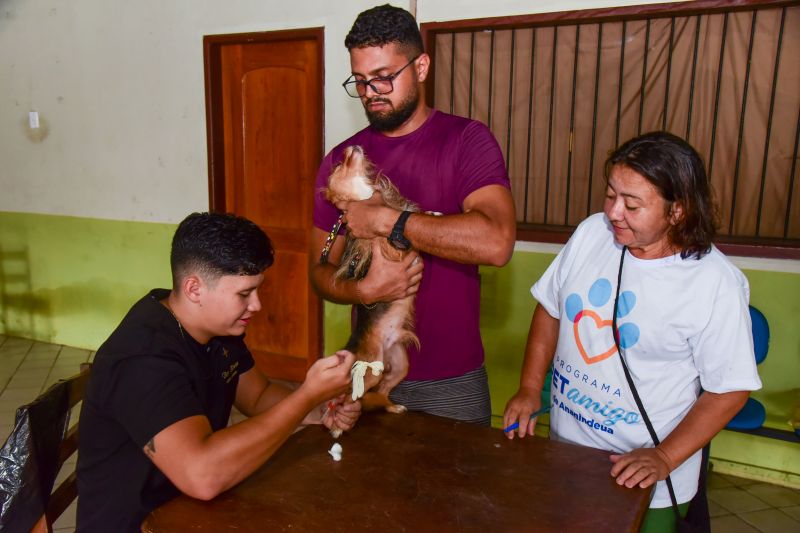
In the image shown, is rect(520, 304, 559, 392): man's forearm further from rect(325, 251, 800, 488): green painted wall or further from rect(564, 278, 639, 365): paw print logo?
rect(325, 251, 800, 488): green painted wall

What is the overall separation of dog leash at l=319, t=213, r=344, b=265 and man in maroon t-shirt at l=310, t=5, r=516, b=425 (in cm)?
3

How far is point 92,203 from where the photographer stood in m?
5.38

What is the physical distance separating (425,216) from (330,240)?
1.27 ft

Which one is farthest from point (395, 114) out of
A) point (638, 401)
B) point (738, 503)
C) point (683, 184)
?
point (738, 503)

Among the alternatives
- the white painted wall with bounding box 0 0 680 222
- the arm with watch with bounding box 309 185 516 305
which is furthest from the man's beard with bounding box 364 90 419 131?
the white painted wall with bounding box 0 0 680 222

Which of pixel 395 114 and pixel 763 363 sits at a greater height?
pixel 395 114

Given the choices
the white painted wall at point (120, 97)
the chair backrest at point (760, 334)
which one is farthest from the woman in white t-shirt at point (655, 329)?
the white painted wall at point (120, 97)

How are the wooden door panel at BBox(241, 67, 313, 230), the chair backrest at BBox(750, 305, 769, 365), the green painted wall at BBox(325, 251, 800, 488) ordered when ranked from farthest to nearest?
the wooden door panel at BBox(241, 67, 313, 230) < the green painted wall at BBox(325, 251, 800, 488) < the chair backrest at BBox(750, 305, 769, 365)

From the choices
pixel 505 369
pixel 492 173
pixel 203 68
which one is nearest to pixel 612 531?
pixel 492 173

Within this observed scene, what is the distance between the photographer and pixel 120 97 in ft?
16.5

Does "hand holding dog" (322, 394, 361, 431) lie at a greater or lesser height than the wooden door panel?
lesser

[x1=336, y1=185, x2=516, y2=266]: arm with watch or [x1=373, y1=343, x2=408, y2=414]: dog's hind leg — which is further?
[x1=373, y1=343, x2=408, y2=414]: dog's hind leg

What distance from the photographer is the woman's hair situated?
5.14 ft

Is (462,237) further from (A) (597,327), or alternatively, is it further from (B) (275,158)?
(B) (275,158)
